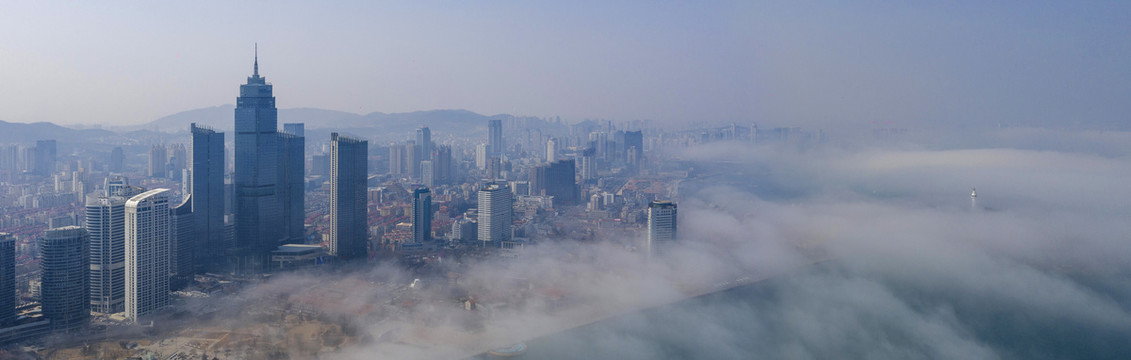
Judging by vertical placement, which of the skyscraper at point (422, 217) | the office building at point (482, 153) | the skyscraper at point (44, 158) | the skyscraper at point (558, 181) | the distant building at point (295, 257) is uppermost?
the office building at point (482, 153)

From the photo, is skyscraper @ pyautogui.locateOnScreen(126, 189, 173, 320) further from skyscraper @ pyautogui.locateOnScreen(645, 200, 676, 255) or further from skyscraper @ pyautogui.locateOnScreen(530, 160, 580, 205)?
skyscraper @ pyautogui.locateOnScreen(530, 160, 580, 205)

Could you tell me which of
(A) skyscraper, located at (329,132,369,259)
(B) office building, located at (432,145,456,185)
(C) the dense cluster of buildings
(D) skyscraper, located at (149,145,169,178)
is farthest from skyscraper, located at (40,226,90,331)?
(B) office building, located at (432,145,456,185)

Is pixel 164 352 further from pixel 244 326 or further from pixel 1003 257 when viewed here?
pixel 1003 257

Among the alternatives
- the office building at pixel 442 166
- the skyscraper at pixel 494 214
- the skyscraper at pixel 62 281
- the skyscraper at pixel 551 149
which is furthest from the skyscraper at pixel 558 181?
the skyscraper at pixel 62 281

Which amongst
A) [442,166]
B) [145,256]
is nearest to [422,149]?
[442,166]

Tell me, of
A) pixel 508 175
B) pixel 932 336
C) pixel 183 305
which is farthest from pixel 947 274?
pixel 508 175

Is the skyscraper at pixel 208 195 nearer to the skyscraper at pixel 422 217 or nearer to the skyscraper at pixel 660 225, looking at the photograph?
the skyscraper at pixel 422 217
